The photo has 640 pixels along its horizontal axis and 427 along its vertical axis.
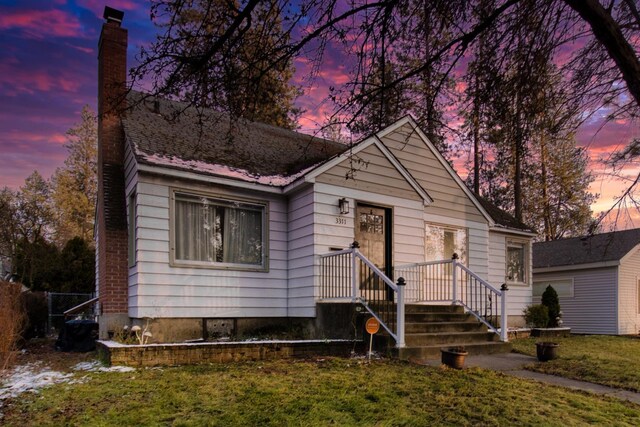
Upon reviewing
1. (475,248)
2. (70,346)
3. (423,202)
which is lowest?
(70,346)

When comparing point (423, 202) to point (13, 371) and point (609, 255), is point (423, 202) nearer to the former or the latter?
point (13, 371)

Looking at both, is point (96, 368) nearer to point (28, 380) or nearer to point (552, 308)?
point (28, 380)

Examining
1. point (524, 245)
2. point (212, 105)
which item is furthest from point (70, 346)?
point (524, 245)

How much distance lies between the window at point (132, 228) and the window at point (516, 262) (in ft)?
38.7

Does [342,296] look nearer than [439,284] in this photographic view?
Yes

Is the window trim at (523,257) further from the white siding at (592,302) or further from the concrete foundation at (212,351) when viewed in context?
the concrete foundation at (212,351)

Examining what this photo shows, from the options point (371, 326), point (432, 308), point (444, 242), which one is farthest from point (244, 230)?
point (444, 242)

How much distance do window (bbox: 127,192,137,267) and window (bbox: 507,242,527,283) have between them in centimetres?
1180

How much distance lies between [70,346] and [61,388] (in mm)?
4439

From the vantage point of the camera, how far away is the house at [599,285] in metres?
18.5

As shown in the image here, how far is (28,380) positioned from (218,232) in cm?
427

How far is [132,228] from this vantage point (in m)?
9.43

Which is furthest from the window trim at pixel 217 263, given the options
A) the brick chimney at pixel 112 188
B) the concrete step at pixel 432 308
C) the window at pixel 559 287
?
the window at pixel 559 287

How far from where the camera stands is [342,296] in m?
9.56
